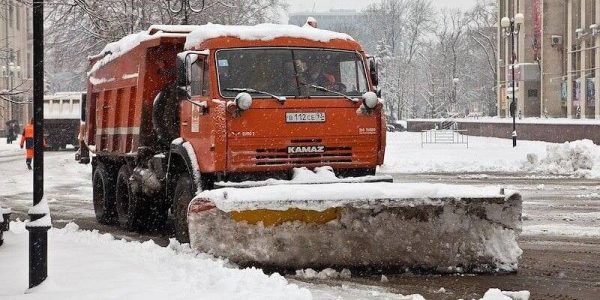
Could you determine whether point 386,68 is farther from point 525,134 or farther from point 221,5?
point 221,5

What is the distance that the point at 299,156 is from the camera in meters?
10.6

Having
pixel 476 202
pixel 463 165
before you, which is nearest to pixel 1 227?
pixel 476 202

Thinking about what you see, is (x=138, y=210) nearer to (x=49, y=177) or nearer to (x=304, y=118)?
(x=304, y=118)

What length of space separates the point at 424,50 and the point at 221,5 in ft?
234

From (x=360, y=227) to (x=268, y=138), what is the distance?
5.62ft

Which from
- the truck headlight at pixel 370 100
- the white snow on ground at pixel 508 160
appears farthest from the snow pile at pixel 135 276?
the white snow on ground at pixel 508 160

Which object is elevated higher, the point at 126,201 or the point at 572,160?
the point at 572,160

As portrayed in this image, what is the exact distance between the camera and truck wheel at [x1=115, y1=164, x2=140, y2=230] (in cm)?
1345

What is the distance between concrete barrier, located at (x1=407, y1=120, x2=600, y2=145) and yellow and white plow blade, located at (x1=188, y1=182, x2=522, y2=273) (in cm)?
2549

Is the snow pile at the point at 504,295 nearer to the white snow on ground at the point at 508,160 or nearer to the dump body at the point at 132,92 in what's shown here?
the dump body at the point at 132,92

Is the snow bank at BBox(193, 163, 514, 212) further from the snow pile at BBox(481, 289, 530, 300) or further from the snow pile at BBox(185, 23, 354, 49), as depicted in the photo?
the snow pile at BBox(185, 23, 354, 49)

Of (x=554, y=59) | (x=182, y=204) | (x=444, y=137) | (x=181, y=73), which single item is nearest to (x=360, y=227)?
(x=182, y=204)

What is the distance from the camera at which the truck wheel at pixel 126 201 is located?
13453mm

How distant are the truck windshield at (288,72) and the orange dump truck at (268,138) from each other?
1cm
